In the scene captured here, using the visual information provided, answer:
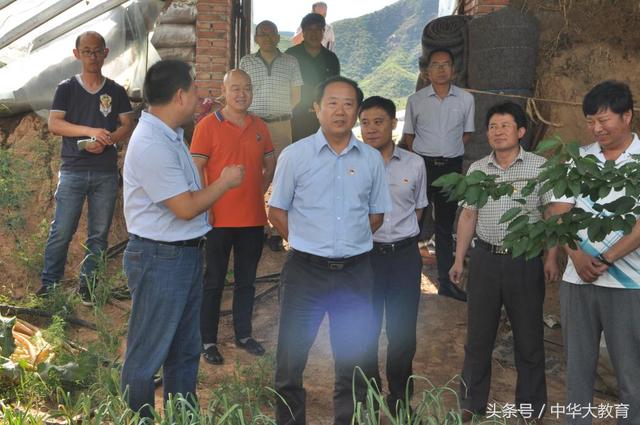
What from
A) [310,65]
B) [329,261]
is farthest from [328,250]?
[310,65]

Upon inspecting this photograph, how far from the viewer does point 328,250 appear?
3432 millimetres

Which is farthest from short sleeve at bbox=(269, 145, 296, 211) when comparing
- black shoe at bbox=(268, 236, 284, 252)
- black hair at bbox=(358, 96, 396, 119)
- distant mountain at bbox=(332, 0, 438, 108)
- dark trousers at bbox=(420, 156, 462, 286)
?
distant mountain at bbox=(332, 0, 438, 108)

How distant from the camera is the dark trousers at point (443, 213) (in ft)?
→ 19.0

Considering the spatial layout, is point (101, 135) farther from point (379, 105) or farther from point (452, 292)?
point (452, 292)

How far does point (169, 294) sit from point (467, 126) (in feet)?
11.1

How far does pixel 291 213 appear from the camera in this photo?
3.57 meters

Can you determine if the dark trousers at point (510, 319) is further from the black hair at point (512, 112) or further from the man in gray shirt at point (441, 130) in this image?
the man in gray shirt at point (441, 130)

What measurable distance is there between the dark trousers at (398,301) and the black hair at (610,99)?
1.22m

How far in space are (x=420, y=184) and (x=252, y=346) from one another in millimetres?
1709

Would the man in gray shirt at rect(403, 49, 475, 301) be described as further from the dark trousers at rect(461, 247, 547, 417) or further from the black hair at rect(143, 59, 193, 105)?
the black hair at rect(143, 59, 193, 105)

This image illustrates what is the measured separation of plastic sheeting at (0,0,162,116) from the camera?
618cm

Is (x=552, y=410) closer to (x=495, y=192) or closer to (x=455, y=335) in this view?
(x=455, y=335)

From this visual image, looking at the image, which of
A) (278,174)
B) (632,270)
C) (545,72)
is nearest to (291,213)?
(278,174)

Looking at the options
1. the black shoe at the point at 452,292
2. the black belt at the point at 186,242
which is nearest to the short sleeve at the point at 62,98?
the black belt at the point at 186,242
